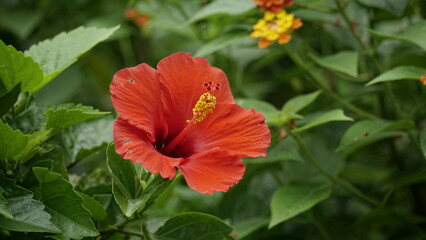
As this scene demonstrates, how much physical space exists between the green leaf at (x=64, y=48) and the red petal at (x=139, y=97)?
166 millimetres

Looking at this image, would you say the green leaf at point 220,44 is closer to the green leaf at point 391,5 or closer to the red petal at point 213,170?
the green leaf at point 391,5

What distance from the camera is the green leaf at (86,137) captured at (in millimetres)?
1068

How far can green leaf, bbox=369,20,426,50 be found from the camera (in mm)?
1157

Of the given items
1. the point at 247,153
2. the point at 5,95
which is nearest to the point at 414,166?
the point at 247,153

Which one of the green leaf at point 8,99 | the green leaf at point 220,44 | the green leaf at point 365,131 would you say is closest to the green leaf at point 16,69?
the green leaf at point 8,99

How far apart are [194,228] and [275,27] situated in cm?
45

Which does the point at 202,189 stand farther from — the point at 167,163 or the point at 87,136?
the point at 87,136

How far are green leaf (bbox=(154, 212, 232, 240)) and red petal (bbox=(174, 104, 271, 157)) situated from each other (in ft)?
0.31

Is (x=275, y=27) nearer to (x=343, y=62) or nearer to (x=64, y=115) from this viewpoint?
(x=343, y=62)

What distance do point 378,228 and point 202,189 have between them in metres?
0.87

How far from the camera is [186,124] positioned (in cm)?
95

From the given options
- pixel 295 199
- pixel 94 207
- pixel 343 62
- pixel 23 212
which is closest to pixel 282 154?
pixel 295 199

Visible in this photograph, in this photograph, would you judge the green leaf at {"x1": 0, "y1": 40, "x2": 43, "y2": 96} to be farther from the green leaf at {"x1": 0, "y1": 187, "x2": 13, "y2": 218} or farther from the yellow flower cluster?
the yellow flower cluster

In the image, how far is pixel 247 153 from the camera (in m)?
0.88
